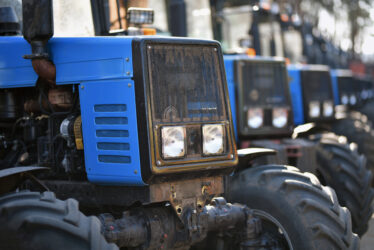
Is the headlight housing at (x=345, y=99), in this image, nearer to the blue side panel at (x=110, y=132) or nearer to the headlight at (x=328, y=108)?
the headlight at (x=328, y=108)

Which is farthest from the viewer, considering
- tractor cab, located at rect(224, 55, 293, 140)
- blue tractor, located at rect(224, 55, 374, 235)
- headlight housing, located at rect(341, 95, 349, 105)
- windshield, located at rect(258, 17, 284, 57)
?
headlight housing, located at rect(341, 95, 349, 105)

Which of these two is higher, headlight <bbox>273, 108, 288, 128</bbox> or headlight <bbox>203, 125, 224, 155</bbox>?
headlight <bbox>203, 125, 224, 155</bbox>

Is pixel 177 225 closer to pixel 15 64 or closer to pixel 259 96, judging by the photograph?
pixel 15 64

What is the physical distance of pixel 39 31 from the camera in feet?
13.4

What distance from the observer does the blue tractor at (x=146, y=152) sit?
3.92 metres

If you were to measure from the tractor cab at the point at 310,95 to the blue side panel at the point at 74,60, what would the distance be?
4814mm

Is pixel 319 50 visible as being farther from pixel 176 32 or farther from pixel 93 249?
pixel 93 249

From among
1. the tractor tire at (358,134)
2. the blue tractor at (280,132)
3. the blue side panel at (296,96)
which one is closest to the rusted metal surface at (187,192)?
the blue tractor at (280,132)

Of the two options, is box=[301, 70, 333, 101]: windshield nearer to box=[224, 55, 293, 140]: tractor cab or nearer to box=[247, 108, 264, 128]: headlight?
box=[224, 55, 293, 140]: tractor cab

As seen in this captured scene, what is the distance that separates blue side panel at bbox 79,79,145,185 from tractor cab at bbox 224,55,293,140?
2878mm

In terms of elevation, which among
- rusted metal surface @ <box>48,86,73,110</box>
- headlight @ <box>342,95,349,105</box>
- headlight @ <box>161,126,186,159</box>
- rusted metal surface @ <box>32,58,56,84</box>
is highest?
rusted metal surface @ <box>32,58,56,84</box>

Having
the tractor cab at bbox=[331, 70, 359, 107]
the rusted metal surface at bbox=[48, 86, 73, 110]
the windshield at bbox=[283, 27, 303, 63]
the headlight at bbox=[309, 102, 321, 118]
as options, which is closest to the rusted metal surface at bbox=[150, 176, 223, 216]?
the rusted metal surface at bbox=[48, 86, 73, 110]

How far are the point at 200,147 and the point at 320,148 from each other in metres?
3.17

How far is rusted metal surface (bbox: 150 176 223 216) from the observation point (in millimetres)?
4027
